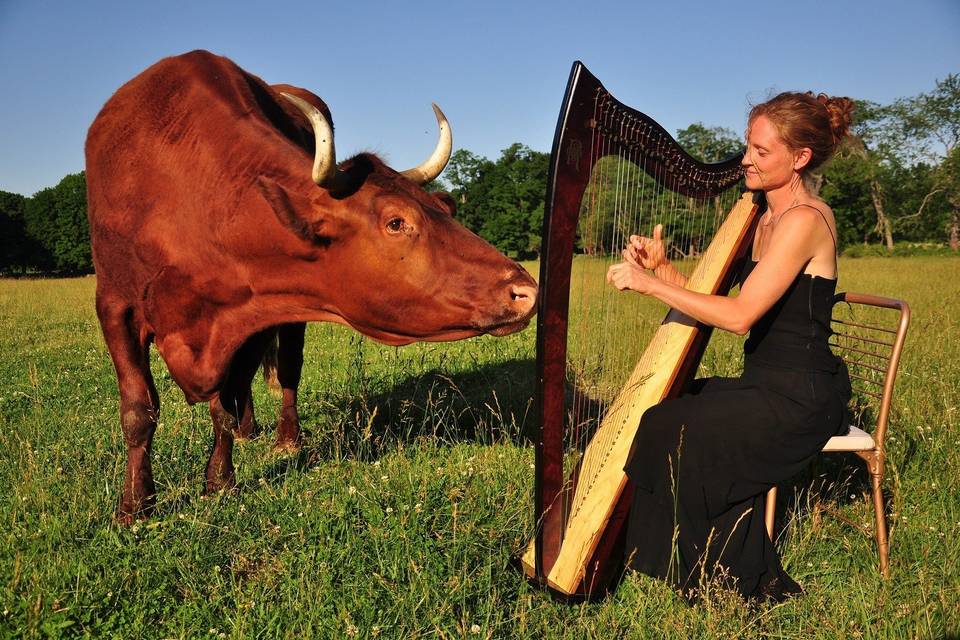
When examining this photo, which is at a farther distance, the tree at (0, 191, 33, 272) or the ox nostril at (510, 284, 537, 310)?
the tree at (0, 191, 33, 272)

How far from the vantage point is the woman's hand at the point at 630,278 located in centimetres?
262

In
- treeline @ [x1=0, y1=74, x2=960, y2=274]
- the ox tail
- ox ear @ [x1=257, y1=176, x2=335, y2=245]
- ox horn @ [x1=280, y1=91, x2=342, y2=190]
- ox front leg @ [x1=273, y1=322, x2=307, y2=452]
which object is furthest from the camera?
treeline @ [x1=0, y1=74, x2=960, y2=274]

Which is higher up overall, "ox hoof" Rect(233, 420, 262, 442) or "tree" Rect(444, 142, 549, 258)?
"tree" Rect(444, 142, 549, 258)

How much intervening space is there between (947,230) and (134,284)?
176 ft

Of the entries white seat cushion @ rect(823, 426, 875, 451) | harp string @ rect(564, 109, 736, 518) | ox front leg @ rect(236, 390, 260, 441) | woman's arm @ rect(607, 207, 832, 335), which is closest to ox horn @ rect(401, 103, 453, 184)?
harp string @ rect(564, 109, 736, 518)

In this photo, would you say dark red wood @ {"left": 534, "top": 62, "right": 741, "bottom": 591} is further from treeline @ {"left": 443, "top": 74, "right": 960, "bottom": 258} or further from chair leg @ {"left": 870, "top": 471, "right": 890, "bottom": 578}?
treeline @ {"left": 443, "top": 74, "right": 960, "bottom": 258}

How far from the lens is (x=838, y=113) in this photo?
2941 mm

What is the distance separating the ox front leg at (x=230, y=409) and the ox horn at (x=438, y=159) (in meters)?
1.36

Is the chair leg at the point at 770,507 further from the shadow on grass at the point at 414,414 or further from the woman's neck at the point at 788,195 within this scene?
the shadow on grass at the point at 414,414

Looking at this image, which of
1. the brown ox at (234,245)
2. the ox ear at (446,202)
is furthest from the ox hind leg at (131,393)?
the ox ear at (446,202)

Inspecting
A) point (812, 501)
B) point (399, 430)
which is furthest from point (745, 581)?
point (399, 430)

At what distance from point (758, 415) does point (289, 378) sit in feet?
12.2

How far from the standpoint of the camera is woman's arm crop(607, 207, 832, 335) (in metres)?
2.72

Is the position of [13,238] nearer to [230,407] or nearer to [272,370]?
[272,370]
